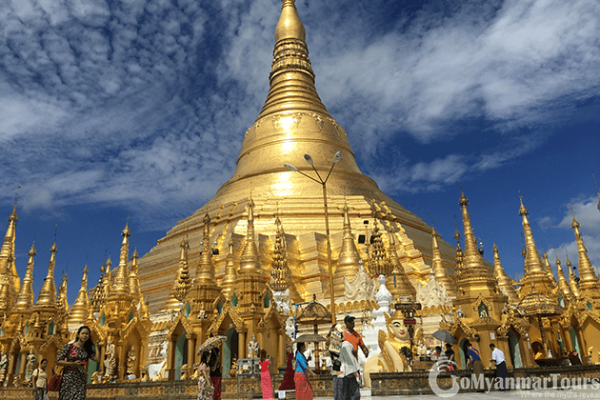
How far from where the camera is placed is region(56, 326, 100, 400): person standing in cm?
645

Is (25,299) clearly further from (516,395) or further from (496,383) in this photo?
(516,395)

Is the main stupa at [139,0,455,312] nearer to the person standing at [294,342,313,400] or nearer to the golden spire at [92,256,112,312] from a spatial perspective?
the golden spire at [92,256,112,312]

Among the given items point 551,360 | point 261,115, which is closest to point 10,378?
point 551,360

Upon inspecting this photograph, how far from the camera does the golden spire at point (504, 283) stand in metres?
26.6

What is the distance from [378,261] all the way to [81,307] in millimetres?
22099

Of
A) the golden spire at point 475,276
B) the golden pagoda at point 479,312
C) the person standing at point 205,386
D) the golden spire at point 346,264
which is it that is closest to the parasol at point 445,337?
the golden pagoda at point 479,312

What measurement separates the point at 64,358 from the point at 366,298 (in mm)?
17120

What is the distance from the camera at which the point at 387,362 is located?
13492mm

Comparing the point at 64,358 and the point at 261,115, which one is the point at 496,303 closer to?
the point at 64,358

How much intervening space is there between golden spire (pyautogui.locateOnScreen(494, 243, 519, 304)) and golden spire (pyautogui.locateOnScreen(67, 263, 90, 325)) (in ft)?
88.8

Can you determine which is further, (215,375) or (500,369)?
(500,369)

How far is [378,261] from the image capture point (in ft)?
85.5

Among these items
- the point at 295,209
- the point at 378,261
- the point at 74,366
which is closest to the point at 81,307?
the point at 295,209

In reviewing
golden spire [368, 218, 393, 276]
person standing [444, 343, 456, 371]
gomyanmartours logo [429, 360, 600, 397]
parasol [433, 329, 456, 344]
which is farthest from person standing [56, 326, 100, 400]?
golden spire [368, 218, 393, 276]
